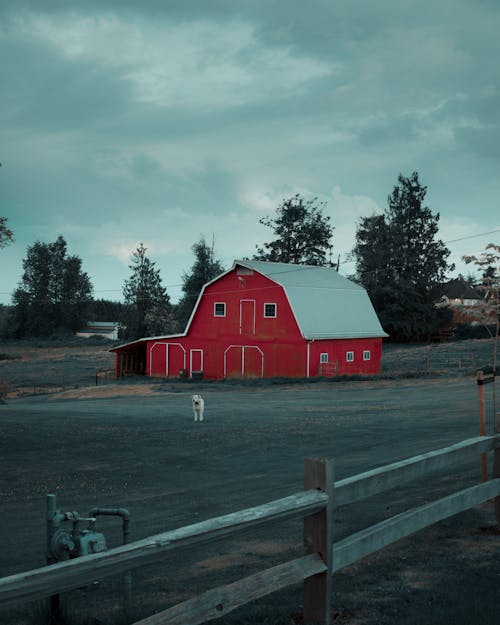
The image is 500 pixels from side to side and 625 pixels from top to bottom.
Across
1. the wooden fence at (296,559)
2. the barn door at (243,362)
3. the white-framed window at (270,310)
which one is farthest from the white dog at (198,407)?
the barn door at (243,362)

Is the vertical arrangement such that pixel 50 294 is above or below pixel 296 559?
above

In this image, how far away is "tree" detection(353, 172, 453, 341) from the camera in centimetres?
7344

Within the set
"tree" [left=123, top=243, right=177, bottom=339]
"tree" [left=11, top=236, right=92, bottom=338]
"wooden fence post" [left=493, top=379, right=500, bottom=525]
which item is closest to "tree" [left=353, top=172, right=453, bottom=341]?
"tree" [left=123, top=243, right=177, bottom=339]

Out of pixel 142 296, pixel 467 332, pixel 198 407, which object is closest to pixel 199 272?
pixel 142 296

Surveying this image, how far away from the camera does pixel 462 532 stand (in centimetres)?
712

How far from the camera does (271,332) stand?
4275cm

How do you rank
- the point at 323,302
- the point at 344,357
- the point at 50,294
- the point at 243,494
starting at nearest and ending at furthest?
the point at 243,494, the point at 344,357, the point at 323,302, the point at 50,294

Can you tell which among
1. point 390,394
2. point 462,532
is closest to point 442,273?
point 390,394

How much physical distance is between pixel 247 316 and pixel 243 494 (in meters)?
33.6

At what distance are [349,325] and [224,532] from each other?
4103 centimetres

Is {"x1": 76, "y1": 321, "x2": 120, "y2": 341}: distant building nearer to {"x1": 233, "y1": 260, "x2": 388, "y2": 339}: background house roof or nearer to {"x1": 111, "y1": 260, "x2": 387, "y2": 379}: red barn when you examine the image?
{"x1": 111, "y1": 260, "x2": 387, "y2": 379}: red barn

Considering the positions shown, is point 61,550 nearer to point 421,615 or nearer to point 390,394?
point 421,615

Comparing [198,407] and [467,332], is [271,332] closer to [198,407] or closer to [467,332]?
[198,407]

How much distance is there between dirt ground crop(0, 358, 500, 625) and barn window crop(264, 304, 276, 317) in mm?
17374
